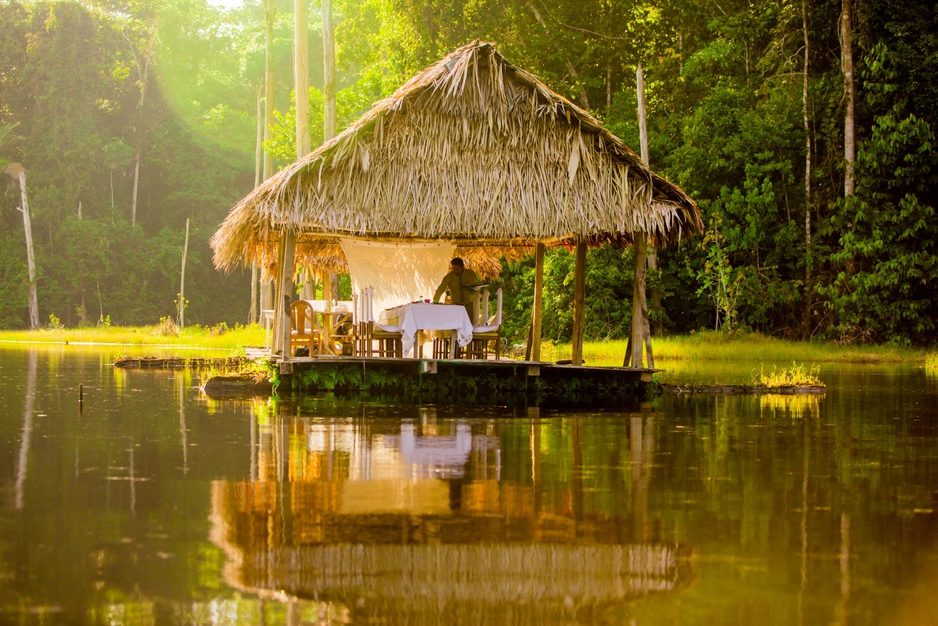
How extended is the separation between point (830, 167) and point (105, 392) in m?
17.5

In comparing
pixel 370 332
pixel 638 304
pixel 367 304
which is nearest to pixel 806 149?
pixel 638 304

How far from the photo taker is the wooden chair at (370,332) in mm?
14875

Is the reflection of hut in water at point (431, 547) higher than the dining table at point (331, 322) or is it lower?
lower

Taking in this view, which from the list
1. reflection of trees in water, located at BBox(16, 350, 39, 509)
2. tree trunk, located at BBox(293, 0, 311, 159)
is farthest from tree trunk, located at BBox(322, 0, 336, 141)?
reflection of trees in water, located at BBox(16, 350, 39, 509)

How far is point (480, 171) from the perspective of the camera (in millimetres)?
14539

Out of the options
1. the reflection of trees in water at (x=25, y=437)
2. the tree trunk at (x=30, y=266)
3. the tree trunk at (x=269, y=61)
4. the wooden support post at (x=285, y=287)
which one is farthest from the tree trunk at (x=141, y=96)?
the wooden support post at (x=285, y=287)

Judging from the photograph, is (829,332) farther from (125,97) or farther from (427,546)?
(125,97)

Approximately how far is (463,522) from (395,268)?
1209 cm

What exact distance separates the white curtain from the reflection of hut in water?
10045 mm

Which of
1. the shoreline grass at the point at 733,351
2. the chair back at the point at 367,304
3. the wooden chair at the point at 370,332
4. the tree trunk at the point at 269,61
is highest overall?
the tree trunk at the point at 269,61

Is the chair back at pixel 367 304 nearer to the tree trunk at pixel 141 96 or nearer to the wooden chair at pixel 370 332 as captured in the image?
the wooden chair at pixel 370 332

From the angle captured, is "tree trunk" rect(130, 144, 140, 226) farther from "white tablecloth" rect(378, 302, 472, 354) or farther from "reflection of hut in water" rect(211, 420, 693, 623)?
"reflection of hut in water" rect(211, 420, 693, 623)

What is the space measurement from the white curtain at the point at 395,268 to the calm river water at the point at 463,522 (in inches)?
272

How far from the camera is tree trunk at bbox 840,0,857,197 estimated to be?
24.4m
